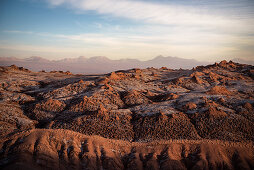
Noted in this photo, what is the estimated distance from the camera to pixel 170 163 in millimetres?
8664

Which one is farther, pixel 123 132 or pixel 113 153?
pixel 123 132

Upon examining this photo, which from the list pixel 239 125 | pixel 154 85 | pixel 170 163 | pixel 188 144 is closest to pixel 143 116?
pixel 188 144

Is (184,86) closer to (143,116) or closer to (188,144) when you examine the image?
(143,116)

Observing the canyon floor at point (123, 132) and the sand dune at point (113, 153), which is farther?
the canyon floor at point (123, 132)

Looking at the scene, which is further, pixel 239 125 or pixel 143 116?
pixel 143 116

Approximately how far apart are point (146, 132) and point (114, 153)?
3.27m

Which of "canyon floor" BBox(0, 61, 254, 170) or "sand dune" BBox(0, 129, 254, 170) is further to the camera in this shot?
"canyon floor" BBox(0, 61, 254, 170)

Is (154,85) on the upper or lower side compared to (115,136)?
upper

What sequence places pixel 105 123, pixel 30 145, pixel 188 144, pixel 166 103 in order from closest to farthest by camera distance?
pixel 30 145 → pixel 188 144 → pixel 105 123 → pixel 166 103

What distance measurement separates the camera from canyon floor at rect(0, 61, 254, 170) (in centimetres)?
863

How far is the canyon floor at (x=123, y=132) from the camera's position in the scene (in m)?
8.63

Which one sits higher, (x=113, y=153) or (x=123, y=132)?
(x=123, y=132)

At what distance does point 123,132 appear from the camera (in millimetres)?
12078

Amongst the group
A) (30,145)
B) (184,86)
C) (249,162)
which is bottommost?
(249,162)
